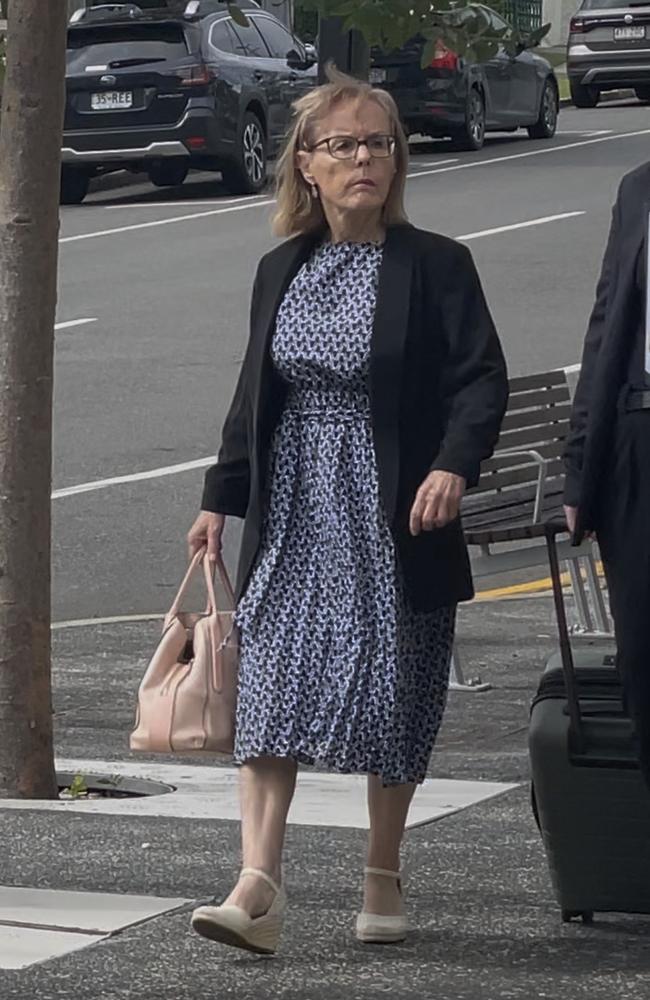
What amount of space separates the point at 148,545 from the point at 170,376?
3964 millimetres

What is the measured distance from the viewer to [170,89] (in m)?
22.7

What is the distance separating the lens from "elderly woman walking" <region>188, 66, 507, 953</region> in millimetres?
5004

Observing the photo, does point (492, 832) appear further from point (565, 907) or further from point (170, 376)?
point (170, 376)

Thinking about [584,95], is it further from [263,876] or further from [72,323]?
[263,876]

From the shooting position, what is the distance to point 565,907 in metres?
5.12

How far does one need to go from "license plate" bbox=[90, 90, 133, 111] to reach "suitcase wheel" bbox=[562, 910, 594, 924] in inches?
721

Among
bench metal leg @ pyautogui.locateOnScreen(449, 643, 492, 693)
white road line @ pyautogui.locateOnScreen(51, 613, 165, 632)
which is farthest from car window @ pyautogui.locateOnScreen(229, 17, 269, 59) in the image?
bench metal leg @ pyautogui.locateOnScreen(449, 643, 492, 693)

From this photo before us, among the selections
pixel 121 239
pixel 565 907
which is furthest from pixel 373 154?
pixel 121 239

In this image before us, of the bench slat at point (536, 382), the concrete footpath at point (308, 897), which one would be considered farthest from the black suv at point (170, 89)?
the concrete footpath at point (308, 897)

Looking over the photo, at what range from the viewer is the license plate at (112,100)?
22844 millimetres

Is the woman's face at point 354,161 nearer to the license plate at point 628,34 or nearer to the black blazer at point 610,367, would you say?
the black blazer at point 610,367

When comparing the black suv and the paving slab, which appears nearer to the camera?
the paving slab

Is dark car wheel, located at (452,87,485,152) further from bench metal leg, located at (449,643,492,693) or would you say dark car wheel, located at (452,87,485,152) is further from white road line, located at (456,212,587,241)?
bench metal leg, located at (449,643,492,693)

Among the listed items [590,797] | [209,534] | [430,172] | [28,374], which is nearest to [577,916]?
[590,797]
